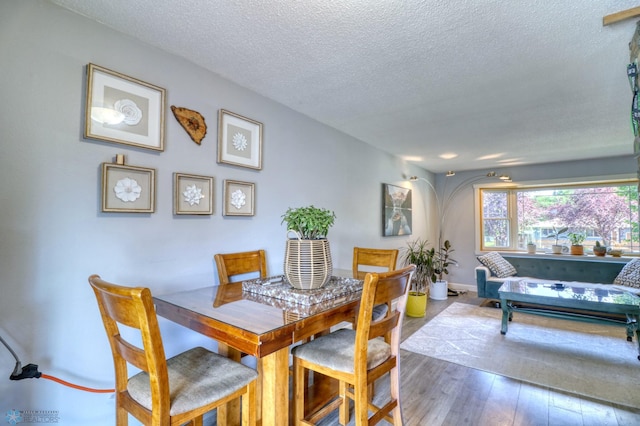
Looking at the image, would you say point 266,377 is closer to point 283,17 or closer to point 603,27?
point 283,17

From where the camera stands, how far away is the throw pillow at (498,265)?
Result: 439 cm

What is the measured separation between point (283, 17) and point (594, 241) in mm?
5696

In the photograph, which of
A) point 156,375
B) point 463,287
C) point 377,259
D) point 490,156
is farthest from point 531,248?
point 156,375

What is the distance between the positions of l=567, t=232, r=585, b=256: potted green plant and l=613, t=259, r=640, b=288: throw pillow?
26.8 inches

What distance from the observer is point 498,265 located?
14.6ft

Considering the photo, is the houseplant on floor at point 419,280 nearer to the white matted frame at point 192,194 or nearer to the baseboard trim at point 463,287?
the baseboard trim at point 463,287

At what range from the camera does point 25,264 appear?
4.27 ft

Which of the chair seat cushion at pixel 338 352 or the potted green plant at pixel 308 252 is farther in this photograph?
the potted green plant at pixel 308 252

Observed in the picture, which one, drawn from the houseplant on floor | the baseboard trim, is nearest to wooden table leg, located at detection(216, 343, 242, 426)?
the houseplant on floor

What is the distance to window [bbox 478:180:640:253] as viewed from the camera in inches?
175

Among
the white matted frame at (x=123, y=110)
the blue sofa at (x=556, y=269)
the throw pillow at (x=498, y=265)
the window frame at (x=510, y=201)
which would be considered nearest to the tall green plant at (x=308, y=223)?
the white matted frame at (x=123, y=110)

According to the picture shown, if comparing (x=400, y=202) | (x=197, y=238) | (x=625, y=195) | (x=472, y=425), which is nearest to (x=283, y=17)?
(x=197, y=238)

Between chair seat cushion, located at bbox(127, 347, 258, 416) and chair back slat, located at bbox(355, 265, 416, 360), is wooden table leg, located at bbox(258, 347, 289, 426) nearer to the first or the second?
chair seat cushion, located at bbox(127, 347, 258, 416)

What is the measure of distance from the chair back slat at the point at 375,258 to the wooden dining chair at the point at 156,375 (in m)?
1.16
